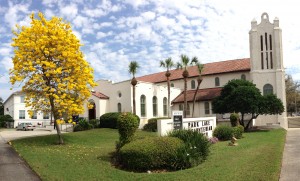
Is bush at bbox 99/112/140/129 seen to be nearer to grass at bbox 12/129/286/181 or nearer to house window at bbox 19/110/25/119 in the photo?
grass at bbox 12/129/286/181

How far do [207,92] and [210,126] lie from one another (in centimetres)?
2199

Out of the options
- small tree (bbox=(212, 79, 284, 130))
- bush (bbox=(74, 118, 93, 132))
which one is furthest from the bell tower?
bush (bbox=(74, 118, 93, 132))

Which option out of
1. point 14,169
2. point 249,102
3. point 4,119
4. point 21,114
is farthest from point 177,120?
point 4,119

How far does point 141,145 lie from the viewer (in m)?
12.4

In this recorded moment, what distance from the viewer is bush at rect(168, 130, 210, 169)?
476 inches

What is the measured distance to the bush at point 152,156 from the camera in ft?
39.4

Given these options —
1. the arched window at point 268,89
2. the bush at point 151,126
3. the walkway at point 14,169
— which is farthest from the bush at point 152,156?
the arched window at point 268,89

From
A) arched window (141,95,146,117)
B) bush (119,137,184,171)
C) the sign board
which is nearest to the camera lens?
bush (119,137,184,171)

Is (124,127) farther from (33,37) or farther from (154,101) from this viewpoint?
(154,101)

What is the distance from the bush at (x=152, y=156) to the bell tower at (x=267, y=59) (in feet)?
105

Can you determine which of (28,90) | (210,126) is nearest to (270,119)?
(210,126)

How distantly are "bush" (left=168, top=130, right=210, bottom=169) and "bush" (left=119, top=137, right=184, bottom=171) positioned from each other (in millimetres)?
304

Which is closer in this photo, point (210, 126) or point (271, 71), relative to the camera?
point (210, 126)

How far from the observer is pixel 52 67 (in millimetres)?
19859
